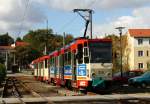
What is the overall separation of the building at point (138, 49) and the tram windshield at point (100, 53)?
260 ft

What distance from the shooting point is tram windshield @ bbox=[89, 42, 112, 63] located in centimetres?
2934

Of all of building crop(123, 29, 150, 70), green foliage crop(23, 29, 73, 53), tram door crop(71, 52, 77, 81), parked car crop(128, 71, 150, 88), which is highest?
green foliage crop(23, 29, 73, 53)

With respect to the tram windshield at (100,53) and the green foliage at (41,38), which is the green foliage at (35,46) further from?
the tram windshield at (100,53)

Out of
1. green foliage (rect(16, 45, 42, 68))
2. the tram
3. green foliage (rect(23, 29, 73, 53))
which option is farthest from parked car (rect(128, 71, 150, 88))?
green foliage (rect(23, 29, 73, 53))

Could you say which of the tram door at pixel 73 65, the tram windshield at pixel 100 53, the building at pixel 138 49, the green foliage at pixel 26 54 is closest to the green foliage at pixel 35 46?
the green foliage at pixel 26 54

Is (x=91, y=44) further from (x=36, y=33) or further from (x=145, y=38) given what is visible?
(x=36, y=33)

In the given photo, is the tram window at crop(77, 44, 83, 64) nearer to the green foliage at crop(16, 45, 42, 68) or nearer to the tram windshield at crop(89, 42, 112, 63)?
the tram windshield at crop(89, 42, 112, 63)

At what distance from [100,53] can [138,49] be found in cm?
8235

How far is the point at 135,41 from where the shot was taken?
367ft

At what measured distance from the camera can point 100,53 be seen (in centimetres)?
2952

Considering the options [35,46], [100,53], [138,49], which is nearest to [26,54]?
[35,46]

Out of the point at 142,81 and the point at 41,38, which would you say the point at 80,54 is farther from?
the point at 41,38

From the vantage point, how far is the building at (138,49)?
360 ft

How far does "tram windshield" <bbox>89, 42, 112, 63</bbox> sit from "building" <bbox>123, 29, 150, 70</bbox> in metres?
79.1
